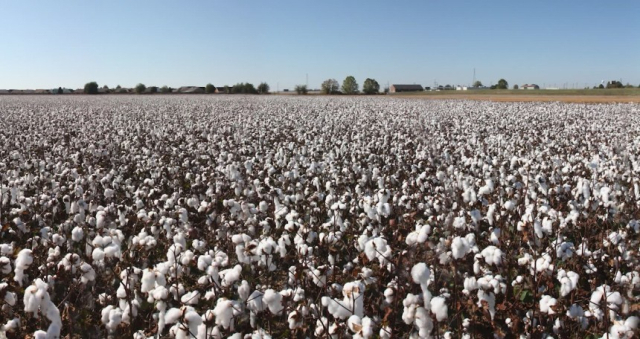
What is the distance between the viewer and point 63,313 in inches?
148

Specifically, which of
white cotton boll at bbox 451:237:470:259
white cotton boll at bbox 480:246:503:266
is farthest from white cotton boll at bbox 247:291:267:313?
white cotton boll at bbox 480:246:503:266

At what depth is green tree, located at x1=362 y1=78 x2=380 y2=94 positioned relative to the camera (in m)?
126

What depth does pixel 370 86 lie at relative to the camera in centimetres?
12569

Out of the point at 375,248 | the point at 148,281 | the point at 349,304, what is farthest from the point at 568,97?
the point at 148,281

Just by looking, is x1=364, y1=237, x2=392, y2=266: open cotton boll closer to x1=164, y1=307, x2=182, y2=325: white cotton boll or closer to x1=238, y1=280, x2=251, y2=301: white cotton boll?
x1=238, y1=280, x2=251, y2=301: white cotton boll

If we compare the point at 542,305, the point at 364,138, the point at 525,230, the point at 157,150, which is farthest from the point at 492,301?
the point at 364,138

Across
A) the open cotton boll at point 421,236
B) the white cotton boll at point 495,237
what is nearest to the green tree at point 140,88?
the white cotton boll at point 495,237

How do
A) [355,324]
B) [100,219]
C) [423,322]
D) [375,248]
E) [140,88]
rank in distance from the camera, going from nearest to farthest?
[355,324], [423,322], [375,248], [100,219], [140,88]

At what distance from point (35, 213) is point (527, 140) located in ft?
43.5

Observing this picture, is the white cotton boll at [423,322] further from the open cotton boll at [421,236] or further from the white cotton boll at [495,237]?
the white cotton boll at [495,237]

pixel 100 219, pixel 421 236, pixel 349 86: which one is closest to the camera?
pixel 421 236

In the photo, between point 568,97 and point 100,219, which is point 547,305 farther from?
point 568,97

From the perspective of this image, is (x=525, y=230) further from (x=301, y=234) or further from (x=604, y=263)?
(x=301, y=234)

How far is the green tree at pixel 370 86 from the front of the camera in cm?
12569
